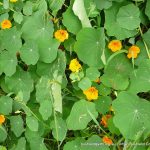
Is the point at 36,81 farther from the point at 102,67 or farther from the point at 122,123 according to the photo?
the point at 122,123

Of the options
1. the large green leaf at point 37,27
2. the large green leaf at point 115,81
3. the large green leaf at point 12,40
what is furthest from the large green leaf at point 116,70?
the large green leaf at point 12,40

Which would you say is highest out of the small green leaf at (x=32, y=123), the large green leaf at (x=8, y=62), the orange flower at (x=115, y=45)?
the orange flower at (x=115, y=45)

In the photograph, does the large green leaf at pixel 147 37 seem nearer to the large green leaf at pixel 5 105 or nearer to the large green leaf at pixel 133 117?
the large green leaf at pixel 133 117

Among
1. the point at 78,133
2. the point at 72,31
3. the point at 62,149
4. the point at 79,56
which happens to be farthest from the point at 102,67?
the point at 62,149

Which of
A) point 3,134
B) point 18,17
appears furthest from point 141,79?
point 3,134

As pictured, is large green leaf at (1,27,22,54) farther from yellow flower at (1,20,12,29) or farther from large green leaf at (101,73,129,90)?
large green leaf at (101,73,129,90)

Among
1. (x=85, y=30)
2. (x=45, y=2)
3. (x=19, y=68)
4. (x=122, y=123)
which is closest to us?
(x=122, y=123)

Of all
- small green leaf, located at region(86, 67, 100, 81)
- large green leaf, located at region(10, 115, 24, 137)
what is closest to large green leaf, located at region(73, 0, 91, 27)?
small green leaf, located at region(86, 67, 100, 81)
